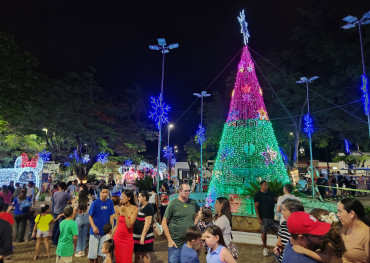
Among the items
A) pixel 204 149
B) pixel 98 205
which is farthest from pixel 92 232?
pixel 204 149

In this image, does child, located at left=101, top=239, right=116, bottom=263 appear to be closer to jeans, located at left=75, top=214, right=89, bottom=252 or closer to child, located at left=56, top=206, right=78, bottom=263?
child, located at left=56, top=206, right=78, bottom=263

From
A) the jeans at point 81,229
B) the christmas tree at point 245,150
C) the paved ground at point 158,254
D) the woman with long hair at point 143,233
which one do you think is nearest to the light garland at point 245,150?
the christmas tree at point 245,150

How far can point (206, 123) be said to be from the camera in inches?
1249

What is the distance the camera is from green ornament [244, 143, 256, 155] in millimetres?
11469

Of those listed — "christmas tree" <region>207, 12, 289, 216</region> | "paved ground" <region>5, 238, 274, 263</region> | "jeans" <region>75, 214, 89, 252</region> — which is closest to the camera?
"jeans" <region>75, 214, 89, 252</region>

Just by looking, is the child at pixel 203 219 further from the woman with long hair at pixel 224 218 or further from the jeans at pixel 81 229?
the jeans at pixel 81 229

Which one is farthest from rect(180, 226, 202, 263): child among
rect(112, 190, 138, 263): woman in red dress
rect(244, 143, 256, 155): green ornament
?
rect(244, 143, 256, 155): green ornament

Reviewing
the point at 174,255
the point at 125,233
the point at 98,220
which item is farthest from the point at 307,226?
the point at 98,220

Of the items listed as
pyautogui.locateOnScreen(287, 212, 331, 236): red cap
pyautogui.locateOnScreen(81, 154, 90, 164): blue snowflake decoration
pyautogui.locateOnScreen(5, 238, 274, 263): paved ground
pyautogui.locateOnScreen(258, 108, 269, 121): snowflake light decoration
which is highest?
pyautogui.locateOnScreen(258, 108, 269, 121): snowflake light decoration

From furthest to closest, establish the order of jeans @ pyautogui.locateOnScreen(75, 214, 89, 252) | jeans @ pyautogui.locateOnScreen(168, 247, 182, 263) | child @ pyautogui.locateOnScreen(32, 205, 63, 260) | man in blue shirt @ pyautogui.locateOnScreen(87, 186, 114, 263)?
1. child @ pyautogui.locateOnScreen(32, 205, 63, 260)
2. jeans @ pyautogui.locateOnScreen(75, 214, 89, 252)
3. man in blue shirt @ pyautogui.locateOnScreen(87, 186, 114, 263)
4. jeans @ pyautogui.locateOnScreen(168, 247, 182, 263)

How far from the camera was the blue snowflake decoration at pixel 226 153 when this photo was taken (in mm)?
11891

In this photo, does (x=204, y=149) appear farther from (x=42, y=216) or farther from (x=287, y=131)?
(x=42, y=216)

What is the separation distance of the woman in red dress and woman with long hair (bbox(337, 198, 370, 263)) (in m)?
3.23

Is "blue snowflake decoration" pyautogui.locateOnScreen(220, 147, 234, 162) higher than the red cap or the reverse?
higher
